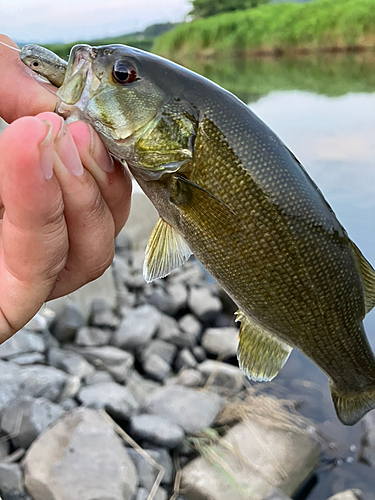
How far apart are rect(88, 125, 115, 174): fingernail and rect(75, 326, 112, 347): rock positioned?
9.95 ft

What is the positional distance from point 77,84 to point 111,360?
3065mm

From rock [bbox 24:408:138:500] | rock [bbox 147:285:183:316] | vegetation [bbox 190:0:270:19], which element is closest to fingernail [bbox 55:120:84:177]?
rock [bbox 24:408:138:500]

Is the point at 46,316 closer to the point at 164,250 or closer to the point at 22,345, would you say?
the point at 22,345

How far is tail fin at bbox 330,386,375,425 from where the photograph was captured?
1768 mm

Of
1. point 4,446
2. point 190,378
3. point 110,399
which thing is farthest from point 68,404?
point 190,378

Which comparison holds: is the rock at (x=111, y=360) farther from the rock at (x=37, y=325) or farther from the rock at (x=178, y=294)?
the rock at (x=178, y=294)

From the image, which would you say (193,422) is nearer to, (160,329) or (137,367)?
(137,367)

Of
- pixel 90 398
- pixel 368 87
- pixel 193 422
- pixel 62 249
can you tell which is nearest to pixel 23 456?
pixel 90 398

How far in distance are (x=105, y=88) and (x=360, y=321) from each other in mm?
1218

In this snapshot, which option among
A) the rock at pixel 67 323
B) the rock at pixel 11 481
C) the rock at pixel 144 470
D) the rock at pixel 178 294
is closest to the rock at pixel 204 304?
the rock at pixel 178 294

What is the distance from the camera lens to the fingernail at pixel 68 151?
1.32 metres

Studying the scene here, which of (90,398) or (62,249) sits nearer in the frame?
(62,249)

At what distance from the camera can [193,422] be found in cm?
357

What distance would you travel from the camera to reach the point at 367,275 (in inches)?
63.2
